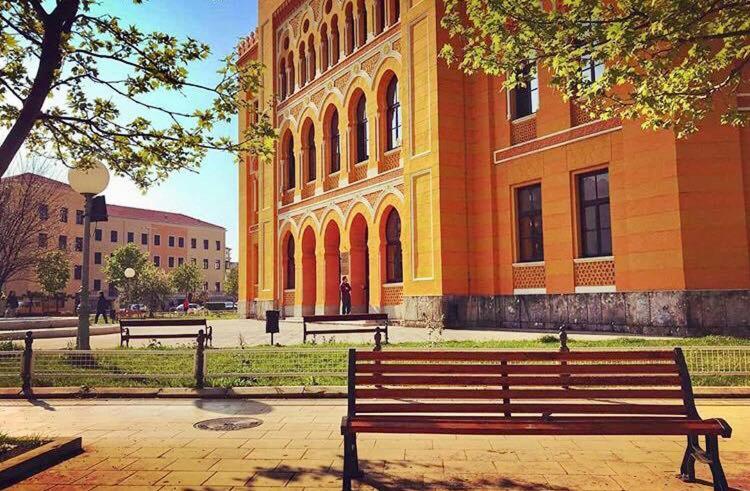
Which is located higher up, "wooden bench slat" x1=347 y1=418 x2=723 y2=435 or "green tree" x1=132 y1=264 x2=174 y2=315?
"green tree" x1=132 y1=264 x2=174 y2=315

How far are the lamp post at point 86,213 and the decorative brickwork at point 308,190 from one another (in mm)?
15616

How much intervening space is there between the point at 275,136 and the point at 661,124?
17.9 ft

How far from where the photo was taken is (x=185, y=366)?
8.37m

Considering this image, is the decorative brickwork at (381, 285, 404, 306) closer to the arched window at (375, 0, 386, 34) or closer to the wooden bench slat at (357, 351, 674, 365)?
the arched window at (375, 0, 386, 34)

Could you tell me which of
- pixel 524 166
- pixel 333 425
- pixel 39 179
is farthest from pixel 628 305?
pixel 39 179

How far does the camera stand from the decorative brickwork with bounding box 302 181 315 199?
88.8 ft

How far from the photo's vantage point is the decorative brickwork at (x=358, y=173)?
23484mm

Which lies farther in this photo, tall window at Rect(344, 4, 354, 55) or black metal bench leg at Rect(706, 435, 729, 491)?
tall window at Rect(344, 4, 354, 55)

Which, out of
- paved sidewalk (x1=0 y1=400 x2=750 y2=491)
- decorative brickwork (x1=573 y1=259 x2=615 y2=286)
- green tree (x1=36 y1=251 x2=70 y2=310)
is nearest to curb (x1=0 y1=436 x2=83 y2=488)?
paved sidewalk (x1=0 y1=400 x2=750 y2=491)

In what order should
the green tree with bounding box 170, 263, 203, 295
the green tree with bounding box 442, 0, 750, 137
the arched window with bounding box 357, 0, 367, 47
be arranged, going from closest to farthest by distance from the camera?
the green tree with bounding box 442, 0, 750, 137, the arched window with bounding box 357, 0, 367, 47, the green tree with bounding box 170, 263, 203, 295

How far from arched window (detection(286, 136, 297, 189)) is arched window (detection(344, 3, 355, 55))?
22.6 feet

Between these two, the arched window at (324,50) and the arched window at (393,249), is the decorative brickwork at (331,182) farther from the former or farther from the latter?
the arched window at (324,50)

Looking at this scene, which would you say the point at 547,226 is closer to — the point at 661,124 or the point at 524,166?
the point at 524,166

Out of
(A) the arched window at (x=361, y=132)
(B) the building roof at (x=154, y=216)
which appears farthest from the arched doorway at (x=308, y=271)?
(B) the building roof at (x=154, y=216)
